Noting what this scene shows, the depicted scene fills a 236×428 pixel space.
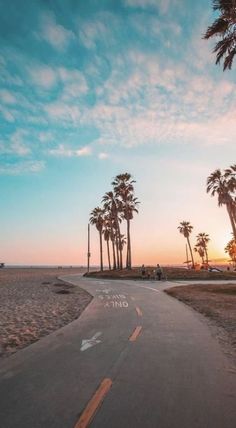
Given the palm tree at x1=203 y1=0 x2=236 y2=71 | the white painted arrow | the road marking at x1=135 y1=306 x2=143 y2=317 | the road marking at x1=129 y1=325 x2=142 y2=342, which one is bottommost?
the white painted arrow

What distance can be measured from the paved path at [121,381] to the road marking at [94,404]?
14 millimetres

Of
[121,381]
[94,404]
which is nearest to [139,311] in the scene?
[121,381]

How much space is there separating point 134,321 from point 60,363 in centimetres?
586

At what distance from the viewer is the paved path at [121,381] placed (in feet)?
15.2

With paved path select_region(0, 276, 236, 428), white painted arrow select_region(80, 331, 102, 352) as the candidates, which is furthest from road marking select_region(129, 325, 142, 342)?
white painted arrow select_region(80, 331, 102, 352)

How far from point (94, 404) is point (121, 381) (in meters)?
1.15

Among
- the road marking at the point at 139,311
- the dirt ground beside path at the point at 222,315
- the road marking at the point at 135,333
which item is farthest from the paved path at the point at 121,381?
the road marking at the point at 139,311

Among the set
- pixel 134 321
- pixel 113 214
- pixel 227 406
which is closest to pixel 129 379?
pixel 227 406

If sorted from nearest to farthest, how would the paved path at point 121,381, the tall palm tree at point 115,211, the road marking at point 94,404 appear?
the road marking at point 94,404 → the paved path at point 121,381 → the tall palm tree at point 115,211

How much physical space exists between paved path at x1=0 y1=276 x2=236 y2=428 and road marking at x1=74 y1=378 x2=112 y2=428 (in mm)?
14

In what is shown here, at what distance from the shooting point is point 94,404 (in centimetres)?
504

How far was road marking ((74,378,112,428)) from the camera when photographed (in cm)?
448

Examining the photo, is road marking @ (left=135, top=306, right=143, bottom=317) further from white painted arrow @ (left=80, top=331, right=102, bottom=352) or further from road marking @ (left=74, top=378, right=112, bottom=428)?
road marking @ (left=74, top=378, right=112, bottom=428)

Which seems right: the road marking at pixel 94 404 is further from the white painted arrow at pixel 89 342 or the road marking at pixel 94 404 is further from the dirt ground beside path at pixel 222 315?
the dirt ground beside path at pixel 222 315
